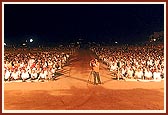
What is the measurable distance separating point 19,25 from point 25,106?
138 meters

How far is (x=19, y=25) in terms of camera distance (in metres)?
149

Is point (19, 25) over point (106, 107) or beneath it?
over

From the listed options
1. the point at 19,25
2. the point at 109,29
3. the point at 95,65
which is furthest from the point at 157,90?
the point at 109,29

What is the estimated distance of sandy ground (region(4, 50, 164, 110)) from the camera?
568 inches

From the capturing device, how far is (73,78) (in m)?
22.8

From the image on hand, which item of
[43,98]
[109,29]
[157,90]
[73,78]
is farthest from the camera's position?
[109,29]

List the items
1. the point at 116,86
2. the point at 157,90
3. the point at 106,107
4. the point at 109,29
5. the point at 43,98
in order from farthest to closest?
the point at 109,29, the point at 116,86, the point at 157,90, the point at 43,98, the point at 106,107

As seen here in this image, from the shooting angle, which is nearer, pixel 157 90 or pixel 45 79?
pixel 157 90

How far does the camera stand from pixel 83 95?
54.9ft

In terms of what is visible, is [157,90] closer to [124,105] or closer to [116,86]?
[116,86]

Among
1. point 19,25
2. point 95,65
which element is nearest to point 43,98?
point 95,65

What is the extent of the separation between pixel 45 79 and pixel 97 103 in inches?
281

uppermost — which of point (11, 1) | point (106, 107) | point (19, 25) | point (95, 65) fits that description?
point (19, 25)

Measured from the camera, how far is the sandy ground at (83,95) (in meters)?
14.4
